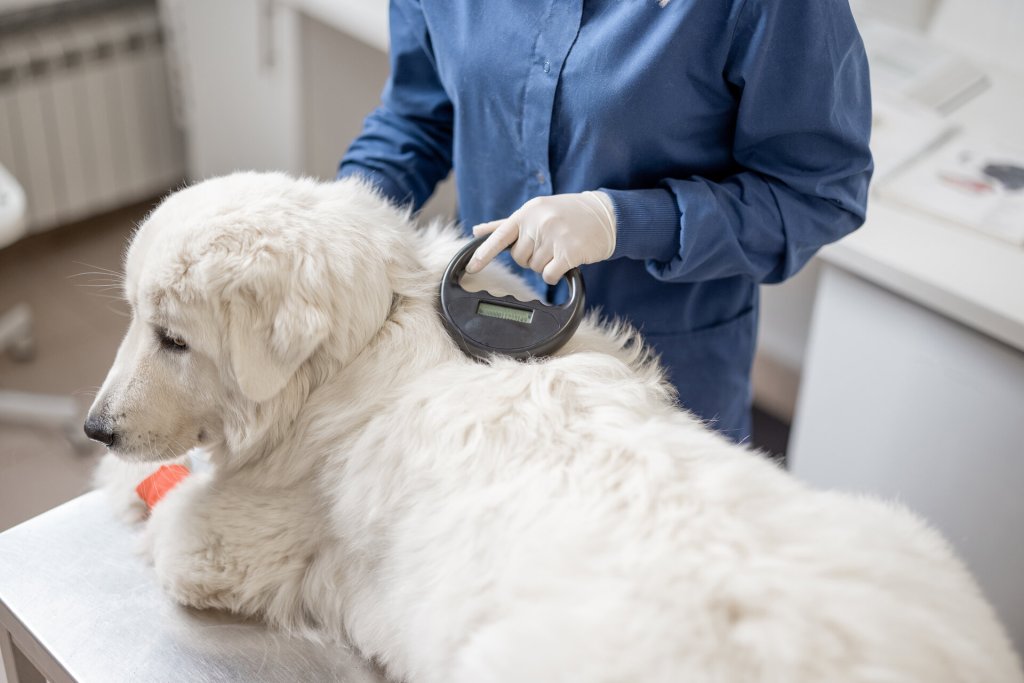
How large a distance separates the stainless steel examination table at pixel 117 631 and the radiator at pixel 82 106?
217 cm

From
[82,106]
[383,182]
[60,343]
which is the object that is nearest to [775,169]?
[383,182]

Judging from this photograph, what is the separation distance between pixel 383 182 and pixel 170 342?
0.45 metres

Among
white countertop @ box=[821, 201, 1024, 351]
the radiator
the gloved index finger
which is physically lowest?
the radiator

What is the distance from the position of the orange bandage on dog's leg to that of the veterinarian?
0.48 meters

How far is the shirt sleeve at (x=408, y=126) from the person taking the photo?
141 centimetres

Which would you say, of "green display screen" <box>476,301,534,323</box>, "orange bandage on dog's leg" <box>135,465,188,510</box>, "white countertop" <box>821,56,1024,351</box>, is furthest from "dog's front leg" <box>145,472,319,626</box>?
"white countertop" <box>821,56,1024,351</box>

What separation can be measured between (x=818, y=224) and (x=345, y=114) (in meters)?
2.06

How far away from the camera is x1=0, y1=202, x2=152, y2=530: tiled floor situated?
244 cm

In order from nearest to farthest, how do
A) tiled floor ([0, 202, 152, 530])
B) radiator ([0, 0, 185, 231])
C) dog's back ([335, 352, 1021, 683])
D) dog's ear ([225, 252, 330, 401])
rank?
dog's back ([335, 352, 1021, 683]), dog's ear ([225, 252, 330, 401]), tiled floor ([0, 202, 152, 530]), radiator ([0, 0, 185, 231])

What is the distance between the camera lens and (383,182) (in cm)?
139

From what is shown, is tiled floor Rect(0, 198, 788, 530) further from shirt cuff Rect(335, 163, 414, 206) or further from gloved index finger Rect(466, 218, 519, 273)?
gloved index finger Rect(466, 218, 519, 273)

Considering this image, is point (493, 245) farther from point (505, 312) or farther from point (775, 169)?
point (775, 169)

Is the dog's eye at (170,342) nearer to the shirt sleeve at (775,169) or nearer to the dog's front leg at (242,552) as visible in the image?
the dog's front leg at (242,552)

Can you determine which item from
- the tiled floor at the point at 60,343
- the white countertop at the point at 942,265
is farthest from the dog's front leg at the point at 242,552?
the tiled floor at the point at 60,343
